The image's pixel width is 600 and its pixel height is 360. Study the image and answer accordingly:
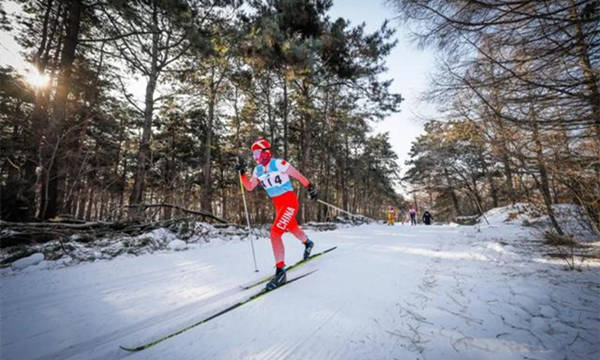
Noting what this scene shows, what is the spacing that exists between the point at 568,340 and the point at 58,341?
145 inches

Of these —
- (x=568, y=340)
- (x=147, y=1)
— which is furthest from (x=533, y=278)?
(x=147, y=1)

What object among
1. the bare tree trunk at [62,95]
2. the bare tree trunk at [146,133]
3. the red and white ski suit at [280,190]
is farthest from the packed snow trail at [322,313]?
the bare tree trunk at [146,133]

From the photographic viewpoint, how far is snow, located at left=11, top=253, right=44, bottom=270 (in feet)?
9.75

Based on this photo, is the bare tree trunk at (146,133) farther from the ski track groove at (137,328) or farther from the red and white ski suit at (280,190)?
the ski track groove at (137,328)

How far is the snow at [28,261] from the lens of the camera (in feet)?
9.75

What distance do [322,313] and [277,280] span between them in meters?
0.85

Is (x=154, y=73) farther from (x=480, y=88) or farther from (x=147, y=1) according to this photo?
(x=480, y=88)

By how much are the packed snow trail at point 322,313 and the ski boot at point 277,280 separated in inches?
4.6

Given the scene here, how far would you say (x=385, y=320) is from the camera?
1.73 meters

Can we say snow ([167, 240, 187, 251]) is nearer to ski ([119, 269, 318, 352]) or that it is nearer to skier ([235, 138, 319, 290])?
skier ([235, 138, 319, 290])

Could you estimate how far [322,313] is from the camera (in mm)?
1908

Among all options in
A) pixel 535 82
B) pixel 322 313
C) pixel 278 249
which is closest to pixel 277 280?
pixel 278 249

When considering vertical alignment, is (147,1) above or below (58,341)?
above

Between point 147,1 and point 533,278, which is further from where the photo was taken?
point 147,1
